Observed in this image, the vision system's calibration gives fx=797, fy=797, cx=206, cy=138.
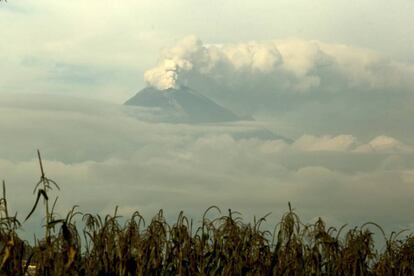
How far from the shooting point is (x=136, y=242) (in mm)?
9820

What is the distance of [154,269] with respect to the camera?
9.76 metres

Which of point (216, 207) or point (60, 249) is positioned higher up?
point (216, 207)

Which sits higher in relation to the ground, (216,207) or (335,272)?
(216,207)

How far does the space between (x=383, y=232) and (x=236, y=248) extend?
231 centimetres

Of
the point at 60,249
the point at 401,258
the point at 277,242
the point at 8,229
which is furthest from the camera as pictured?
the point at 401,258

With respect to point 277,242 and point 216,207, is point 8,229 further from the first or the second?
point 277,242

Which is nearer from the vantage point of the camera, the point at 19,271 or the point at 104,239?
the point at 19,271

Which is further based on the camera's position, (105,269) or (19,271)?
(105,269)

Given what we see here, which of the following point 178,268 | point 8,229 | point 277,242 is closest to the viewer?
point 8,229

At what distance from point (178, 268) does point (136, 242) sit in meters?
0.65

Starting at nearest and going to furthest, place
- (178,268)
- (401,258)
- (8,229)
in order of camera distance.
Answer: (8,229) → (178,268) → (401,258)

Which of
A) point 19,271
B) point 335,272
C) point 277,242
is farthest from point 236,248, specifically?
point 19,271

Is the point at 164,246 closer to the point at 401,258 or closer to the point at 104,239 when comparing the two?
the point at 104,239

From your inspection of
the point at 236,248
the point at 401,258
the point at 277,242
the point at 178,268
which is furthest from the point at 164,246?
the point at 401,258
